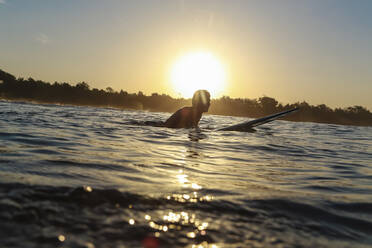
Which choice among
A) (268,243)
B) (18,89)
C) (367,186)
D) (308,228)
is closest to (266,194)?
(308,228)

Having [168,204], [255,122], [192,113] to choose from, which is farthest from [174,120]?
[168,204]

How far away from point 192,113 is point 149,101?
115 ft

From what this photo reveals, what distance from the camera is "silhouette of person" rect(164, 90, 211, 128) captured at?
27.0ft

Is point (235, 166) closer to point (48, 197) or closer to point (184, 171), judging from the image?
point (184, 171)

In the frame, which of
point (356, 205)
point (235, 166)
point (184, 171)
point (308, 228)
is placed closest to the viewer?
point (308, 228)

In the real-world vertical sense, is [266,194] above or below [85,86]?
below

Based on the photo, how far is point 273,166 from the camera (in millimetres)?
4051

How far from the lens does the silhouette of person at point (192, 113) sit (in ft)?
27.0

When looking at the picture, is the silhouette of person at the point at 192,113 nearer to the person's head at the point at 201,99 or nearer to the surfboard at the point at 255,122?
the person's head at the point at 201,99

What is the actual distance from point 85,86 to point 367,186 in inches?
1699

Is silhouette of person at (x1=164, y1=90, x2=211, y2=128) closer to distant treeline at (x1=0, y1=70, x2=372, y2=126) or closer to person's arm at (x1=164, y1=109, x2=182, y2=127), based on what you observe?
person's arm at (x1=164, y1=109, x2=182, y2=127)

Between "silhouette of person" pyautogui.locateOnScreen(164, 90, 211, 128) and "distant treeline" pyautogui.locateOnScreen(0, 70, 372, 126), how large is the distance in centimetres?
3140

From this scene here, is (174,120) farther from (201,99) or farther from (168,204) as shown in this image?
(168,204)

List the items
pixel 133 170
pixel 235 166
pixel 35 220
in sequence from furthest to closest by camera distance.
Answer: pixel 235 166 < pixel 133 170 < pixel 35 220
